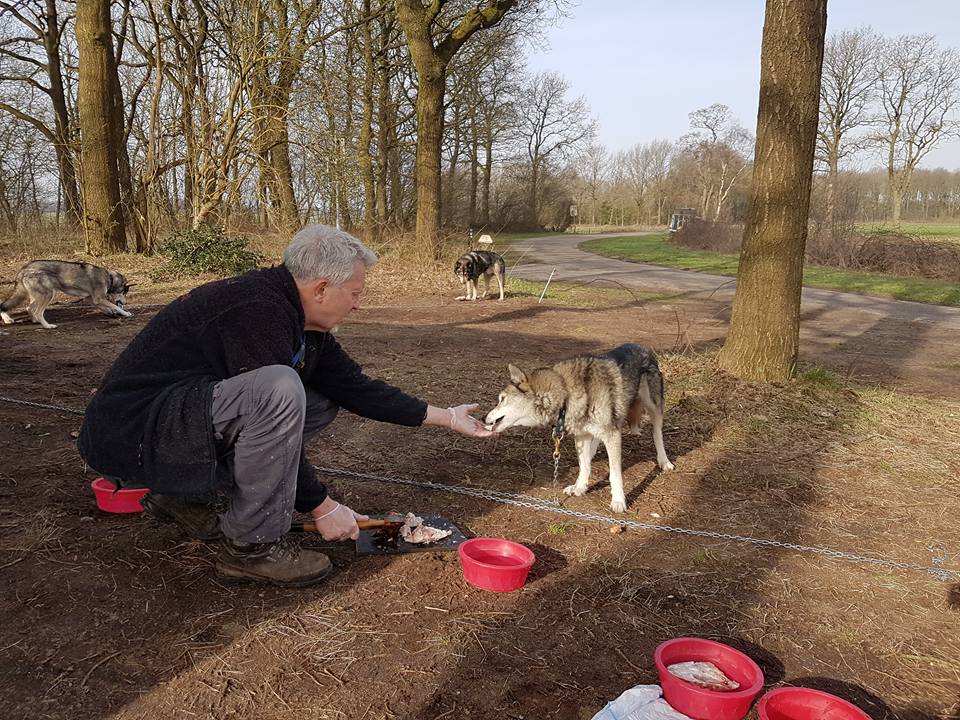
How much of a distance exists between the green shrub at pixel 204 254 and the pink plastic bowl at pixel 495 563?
12.6m

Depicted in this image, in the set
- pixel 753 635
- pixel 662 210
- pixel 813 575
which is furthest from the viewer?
pixel 662 210

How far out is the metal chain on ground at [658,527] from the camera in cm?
362

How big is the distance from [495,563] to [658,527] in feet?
3.94

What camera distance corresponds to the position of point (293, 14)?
55.6 ft

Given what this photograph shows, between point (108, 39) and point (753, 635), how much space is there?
1788 centimetres

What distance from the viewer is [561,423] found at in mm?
4367

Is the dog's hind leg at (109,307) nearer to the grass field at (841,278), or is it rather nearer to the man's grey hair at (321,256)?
the man's grey hair at (321,256)

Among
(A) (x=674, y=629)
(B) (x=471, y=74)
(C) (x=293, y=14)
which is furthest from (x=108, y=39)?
(A) (x=674, y=629)

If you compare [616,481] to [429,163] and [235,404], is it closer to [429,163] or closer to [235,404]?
[235,404]

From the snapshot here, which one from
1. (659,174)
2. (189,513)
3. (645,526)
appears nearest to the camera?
(189,513)

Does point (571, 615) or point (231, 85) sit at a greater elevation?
point (231, 85)

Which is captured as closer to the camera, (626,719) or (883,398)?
(626,719)

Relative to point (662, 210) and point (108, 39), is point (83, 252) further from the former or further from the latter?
point (662, 210)

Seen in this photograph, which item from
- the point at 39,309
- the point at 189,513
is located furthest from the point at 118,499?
the point at 39,309
